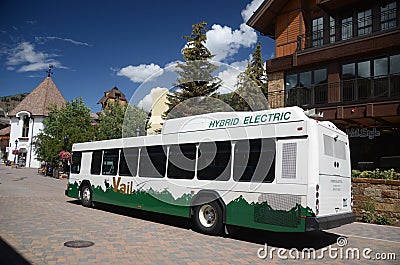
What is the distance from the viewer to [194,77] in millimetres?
30812

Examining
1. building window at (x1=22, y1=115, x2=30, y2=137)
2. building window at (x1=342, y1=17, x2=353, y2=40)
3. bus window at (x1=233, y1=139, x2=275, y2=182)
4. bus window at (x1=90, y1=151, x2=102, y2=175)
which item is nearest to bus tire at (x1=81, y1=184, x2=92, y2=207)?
bus window at (x1=90, y1=151, x2=102, y2=175)

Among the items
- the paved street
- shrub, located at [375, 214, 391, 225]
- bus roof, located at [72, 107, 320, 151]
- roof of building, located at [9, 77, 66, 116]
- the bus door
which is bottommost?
the paved street

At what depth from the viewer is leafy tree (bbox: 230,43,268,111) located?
107 feet

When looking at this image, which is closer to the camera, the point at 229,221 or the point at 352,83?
the point at 229,221

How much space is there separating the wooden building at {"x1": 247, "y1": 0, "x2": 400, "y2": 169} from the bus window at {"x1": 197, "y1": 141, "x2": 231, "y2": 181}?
9.38m

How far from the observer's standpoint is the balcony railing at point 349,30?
17312mm

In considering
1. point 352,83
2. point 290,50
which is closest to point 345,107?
point 352,83

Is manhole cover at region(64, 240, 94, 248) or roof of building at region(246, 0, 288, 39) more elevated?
roof of building at region(246, 0, 288, 39)

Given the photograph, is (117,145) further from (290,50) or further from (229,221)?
(290,50)

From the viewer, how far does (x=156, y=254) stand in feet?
23.5

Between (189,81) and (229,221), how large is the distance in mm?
22312

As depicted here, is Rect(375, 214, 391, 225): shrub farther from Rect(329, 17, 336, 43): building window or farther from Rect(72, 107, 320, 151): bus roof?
Rect(329, 17, 336, 43): building window

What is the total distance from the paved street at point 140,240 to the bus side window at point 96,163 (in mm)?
1891

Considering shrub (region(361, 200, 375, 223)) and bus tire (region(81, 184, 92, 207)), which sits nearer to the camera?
shrub (region(361, 200, 375, 223))
